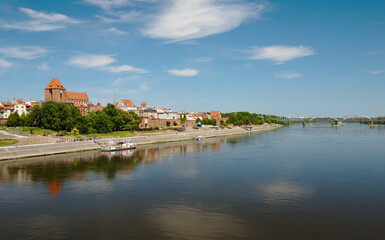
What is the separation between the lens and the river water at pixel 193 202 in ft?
48.9

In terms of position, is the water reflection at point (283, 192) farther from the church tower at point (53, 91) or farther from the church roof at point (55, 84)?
the church roof at point (55, 84)

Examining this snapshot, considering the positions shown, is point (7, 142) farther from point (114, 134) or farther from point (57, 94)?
point (57, 94)

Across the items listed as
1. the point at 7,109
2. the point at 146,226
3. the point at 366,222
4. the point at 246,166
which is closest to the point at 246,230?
the point at 146,226

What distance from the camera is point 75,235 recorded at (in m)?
14.4

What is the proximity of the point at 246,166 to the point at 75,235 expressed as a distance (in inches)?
881

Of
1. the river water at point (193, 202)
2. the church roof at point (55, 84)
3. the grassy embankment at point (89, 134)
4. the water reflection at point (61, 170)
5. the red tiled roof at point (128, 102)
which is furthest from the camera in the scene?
the red tiled roof at point (128, 102)

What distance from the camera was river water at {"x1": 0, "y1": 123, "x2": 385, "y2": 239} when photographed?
14.9m

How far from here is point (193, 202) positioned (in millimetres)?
19375

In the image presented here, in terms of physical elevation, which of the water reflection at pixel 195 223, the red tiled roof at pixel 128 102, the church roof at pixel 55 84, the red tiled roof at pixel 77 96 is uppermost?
the church roof at pixel 55 84

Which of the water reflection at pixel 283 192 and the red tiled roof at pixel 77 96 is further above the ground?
the red tiled roof at pixel 77 96

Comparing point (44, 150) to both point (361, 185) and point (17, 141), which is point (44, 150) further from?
point (361, 185)

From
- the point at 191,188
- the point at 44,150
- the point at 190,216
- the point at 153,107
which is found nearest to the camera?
the point at 190,216

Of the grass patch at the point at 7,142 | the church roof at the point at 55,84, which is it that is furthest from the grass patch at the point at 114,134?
the church roof at the point at 55,84

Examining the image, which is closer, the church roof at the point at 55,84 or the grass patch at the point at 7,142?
the grass patch at the point at 7,142
